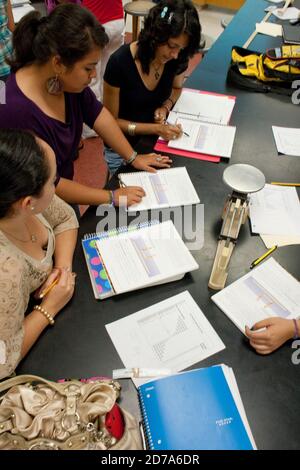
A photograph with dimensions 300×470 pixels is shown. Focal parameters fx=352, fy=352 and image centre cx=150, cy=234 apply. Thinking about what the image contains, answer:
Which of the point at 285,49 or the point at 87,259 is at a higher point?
the point at 285,49

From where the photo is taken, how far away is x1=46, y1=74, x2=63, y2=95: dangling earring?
45.4 inches

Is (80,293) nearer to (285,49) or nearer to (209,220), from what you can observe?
(209,220)

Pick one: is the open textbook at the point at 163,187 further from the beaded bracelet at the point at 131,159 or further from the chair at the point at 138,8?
the chair at the point at 138,8

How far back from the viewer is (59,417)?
2.24 ft

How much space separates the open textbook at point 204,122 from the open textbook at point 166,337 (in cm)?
76

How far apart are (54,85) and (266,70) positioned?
1.25 m

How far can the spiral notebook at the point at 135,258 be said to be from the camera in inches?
39.9

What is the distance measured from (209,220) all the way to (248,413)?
628 mm

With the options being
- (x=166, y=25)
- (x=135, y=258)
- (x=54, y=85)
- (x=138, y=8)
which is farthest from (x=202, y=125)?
(x=138, y=8)

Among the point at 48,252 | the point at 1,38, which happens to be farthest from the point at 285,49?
the point at 48,252

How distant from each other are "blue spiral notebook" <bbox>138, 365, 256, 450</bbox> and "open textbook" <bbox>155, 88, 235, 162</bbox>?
3.02 ft

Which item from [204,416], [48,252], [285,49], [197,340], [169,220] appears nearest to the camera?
[204,416]

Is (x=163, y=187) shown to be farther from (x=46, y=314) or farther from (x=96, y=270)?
(x=46, y=314)

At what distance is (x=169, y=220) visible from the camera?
1.20 meters
